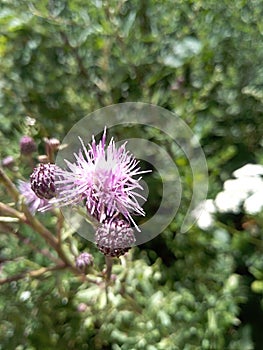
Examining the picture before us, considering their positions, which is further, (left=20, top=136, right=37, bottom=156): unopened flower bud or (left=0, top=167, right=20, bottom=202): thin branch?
(left=20, top=136, right=37, bottom=156): unopened flower bud

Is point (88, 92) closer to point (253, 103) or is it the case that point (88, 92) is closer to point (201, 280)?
point (253, 103)

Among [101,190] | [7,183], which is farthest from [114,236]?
[7,183]

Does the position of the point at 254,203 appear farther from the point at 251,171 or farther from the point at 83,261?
the point at 83,261

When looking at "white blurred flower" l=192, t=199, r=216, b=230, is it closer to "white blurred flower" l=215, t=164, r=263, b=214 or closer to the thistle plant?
"white blurred flower" l=215, t=164, r=263, b=214

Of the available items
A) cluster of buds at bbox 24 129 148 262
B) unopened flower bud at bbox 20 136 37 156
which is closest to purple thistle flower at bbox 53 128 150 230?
cluster of buds at bbox 24 129 148 262

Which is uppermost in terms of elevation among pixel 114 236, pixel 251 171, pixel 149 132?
pixel 149 132

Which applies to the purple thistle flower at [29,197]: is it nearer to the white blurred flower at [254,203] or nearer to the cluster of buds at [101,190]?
the cluster of buds at [101,190]

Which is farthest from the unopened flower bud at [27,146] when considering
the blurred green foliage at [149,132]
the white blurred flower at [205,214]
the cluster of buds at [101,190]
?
the white blurred flower at [205,214]
